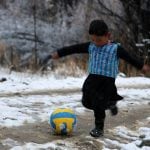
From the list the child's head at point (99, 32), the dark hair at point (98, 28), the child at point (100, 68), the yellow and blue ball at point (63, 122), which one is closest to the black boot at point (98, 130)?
the child at point (100, 68)

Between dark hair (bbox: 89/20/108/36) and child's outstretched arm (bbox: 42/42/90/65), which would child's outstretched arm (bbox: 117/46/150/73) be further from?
child's outstretched arm (bbox: 42/42/90/65)

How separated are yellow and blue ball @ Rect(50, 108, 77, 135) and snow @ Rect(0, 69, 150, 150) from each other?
14.7 inches

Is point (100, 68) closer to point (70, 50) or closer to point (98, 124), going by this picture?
point (70, 50)

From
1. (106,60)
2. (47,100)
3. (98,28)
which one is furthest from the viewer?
(47,100)

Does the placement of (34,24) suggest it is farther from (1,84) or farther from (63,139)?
(63,139)

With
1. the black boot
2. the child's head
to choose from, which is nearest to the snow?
the black boot

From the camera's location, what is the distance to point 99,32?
7395 millimetres

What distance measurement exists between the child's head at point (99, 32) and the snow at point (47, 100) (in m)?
1.26

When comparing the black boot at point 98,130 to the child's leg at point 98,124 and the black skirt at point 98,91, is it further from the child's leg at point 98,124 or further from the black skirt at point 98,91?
the black skirt at point 98,91

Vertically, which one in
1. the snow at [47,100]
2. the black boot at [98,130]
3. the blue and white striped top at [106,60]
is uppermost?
the blue and white striped top at [106,60]

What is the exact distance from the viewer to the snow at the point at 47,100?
7.25m

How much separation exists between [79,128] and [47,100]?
2.81 metres

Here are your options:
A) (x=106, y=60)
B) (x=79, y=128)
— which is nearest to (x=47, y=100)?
(x=79, y=128)

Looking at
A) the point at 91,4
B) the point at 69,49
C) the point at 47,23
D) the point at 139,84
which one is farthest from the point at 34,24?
the point at 69,49
